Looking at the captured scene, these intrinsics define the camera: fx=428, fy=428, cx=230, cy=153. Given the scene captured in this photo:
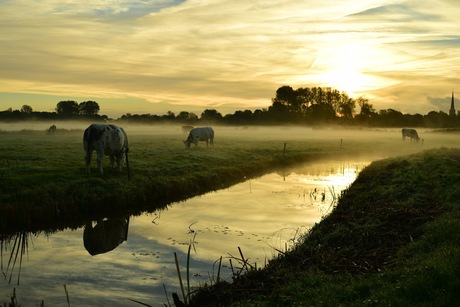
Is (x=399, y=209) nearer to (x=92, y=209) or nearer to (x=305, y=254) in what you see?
(x=305, y=254)

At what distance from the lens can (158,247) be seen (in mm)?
15125

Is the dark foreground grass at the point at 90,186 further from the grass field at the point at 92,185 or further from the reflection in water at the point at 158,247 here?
the reflection in water at the point at 158,247

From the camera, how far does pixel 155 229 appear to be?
17.6 metres

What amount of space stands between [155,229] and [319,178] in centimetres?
1864

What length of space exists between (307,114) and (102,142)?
121672 mm

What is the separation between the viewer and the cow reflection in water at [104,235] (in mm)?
15150

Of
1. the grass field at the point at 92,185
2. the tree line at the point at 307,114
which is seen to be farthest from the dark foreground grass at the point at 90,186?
the tree line at the point at 307,114

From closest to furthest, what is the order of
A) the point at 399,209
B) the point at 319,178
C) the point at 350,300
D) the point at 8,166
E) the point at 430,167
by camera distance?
the point at 350,300 → the point at 399,209 → the point at 8,166 → the point at 430,167 → the point at 319,178

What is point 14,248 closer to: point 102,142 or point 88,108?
point 102,142

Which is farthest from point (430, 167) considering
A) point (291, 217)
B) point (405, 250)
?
point (405, 250)

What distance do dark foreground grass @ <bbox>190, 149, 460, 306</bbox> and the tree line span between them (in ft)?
399

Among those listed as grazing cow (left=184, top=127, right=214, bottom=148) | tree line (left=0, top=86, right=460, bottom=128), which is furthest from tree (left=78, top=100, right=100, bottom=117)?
grazing cow (left=184, top=127, right=214, bottom=148)

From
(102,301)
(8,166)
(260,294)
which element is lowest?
(102,301)

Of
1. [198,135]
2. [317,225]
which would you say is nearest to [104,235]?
[317,225]
